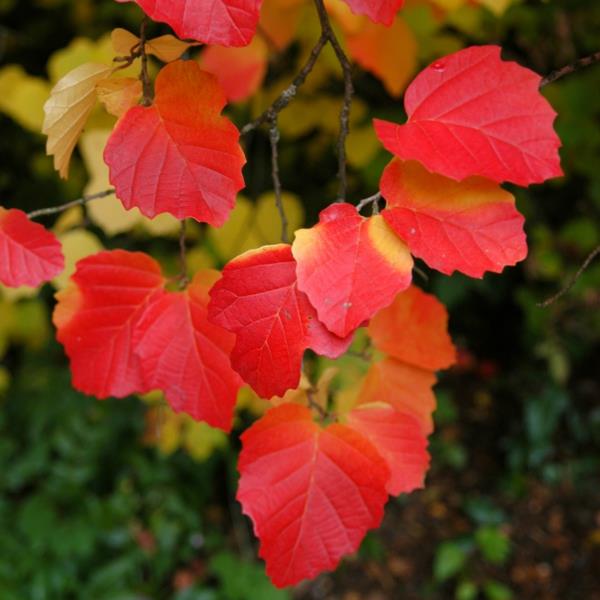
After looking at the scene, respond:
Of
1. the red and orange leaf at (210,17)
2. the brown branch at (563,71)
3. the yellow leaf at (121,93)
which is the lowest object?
the brown branch at (563,71)

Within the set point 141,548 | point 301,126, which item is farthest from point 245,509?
point 141,548

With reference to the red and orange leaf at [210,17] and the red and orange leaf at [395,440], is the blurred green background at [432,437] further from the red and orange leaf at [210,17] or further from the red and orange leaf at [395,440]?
the red and orange leaf at [210,17]

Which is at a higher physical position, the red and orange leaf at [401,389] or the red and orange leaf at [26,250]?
the red and orange leaf at [26,250]

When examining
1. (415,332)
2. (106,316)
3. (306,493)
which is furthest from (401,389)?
(106,316)

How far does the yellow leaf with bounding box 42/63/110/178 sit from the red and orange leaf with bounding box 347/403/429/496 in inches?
13.7

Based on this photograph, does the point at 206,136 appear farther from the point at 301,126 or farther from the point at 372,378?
the point at 301,126

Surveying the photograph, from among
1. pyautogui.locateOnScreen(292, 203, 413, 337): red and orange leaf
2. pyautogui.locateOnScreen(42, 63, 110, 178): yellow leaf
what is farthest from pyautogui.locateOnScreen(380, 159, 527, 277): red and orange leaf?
pyautogui.locateOnScreen(42, 63, 110, 178): yellow leaf

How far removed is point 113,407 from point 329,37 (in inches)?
78.2

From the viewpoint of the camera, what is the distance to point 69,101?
59 centimetres

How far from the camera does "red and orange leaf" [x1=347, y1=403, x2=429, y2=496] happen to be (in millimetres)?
699

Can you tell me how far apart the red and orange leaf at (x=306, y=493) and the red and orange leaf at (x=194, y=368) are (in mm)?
39

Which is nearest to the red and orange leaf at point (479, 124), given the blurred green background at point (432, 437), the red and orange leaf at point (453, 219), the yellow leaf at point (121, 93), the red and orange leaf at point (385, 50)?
the red and orange leaf at point (453, 219)

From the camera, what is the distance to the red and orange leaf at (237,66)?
1247 millimetres

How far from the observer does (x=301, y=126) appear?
5.66 feet
